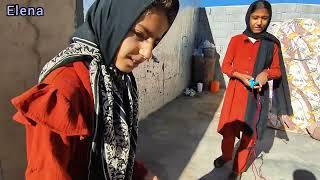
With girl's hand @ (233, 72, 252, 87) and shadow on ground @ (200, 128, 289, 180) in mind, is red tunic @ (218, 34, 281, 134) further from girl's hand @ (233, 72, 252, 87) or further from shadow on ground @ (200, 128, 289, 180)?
shadow on ground @ (200, 128, 289, 180)

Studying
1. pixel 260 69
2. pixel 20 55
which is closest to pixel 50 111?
pixel 20 55

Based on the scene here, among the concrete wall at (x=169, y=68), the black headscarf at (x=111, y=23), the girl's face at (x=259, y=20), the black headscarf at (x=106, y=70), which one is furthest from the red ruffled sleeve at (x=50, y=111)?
the concrete wall at (x=169, y=68)

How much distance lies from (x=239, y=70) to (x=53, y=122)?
2.86m

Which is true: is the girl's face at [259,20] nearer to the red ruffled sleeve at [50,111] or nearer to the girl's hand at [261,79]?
the girl's hand at [261,79]

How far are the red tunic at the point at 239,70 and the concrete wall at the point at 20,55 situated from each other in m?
1.94

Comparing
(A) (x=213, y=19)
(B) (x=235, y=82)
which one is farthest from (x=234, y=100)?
(A) (x=213, y=19)

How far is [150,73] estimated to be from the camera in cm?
520

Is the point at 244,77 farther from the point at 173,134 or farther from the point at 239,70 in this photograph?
the point at 173,134

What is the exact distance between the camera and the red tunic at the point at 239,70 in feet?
11.0

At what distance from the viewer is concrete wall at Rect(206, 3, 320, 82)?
7.16m

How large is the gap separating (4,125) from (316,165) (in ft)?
11.9

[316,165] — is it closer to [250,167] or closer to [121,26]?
[250,167]

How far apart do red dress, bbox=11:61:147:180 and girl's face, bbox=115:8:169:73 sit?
23 cm

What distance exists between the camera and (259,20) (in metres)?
3.29
